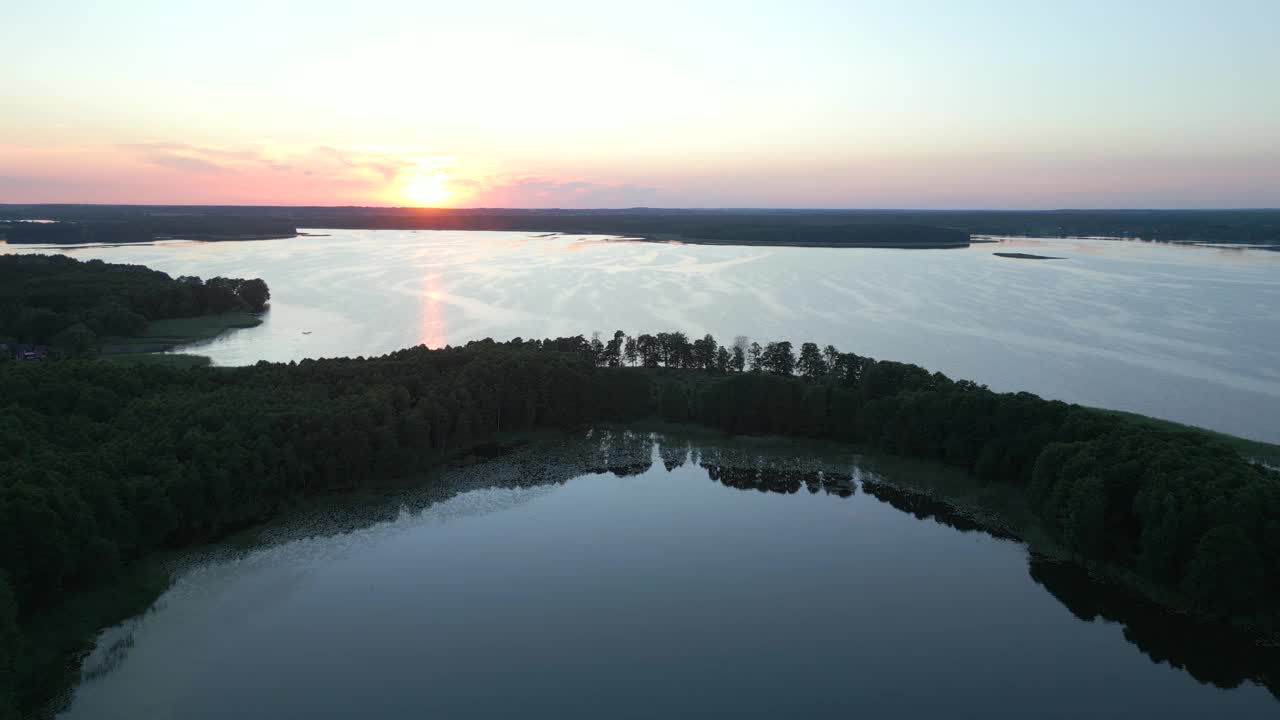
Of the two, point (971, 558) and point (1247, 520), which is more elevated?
point (1247, 520)

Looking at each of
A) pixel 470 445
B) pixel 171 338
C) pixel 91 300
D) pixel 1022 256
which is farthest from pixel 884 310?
pixel 1022 256

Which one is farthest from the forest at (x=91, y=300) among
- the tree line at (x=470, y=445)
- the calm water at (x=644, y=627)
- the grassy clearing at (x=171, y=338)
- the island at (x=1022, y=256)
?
the island at (x=1022, y=256)

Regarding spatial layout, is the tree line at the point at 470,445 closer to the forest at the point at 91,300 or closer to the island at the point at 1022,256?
the forest at the point at 91,300

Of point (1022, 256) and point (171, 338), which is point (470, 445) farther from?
point (1022, 256)

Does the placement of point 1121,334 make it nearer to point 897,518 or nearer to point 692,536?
point 897,518

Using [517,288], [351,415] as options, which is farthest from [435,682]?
[517,288]

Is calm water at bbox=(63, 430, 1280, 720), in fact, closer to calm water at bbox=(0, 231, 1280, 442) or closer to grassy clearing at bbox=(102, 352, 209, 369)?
calm water at bbox=(0, 231, 1280, 442)

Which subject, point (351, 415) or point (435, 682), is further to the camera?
point (351, 415)
